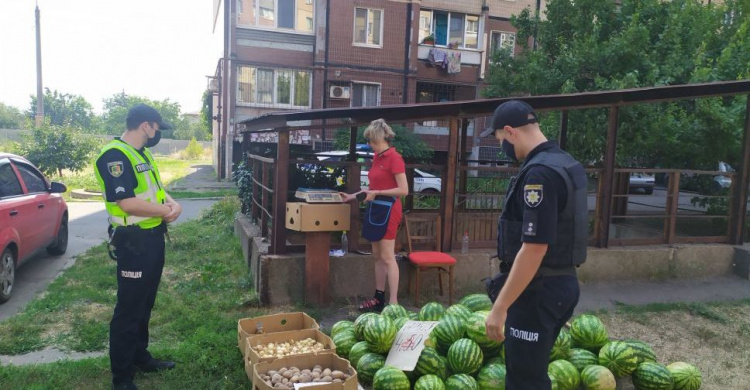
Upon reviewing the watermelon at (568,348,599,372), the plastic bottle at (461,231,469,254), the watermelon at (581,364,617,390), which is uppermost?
the plastic bottle at (461,231,469,254)

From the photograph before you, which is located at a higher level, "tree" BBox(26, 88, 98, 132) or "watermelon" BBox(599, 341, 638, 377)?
"tree" BBox(26, 88, 98, 132)

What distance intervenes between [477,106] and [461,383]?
11.2ft

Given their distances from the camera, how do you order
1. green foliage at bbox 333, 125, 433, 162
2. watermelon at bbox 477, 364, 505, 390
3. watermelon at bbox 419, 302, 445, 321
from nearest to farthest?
watermelon at bbox 477, 364, 505, 390
watermelon at bbox 419, 302, 445, 321
green foliage at bbox 333, 125, 433, 162

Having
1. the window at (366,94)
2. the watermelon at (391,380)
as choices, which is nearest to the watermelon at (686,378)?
the watermelon at (391,380)

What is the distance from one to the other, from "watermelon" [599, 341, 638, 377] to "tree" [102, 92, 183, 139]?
212ft

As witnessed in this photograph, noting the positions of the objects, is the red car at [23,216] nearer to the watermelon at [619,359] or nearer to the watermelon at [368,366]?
the watermelon at [368,366]

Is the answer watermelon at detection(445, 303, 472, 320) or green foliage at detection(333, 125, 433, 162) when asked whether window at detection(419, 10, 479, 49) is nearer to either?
green foliage at detection(333, 125, 433, 162)

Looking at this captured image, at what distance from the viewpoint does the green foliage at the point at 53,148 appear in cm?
1930

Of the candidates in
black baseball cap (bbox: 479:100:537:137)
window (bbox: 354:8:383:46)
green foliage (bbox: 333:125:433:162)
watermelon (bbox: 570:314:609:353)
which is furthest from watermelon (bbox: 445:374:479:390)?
window (bbox: 354:8:383:46)

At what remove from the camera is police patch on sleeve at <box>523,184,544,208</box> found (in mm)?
2582

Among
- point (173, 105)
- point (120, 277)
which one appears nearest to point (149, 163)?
point (120, 277)

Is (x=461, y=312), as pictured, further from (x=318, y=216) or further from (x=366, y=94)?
(x=366, y=94)

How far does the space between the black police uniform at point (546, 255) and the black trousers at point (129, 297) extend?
2.61 metres

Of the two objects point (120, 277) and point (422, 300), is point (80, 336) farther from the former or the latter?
point (422, 300)
